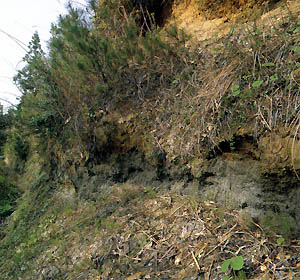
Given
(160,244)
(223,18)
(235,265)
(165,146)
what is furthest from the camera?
(223,18)

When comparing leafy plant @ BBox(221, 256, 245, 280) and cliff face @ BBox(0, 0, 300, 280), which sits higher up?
cliff face @ BBox(0, 0, 300, 280)

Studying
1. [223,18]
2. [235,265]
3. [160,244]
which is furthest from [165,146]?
[223,18]

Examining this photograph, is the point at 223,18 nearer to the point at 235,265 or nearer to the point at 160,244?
the point at 160,244

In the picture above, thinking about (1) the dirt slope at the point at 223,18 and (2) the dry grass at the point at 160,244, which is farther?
(1) the dirt slope at the point at 223,18

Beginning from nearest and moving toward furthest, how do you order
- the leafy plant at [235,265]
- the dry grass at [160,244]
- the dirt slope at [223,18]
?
the leafy plant at [235,265] → the dry grass at [160,244] → the dirt slope at [223,18]

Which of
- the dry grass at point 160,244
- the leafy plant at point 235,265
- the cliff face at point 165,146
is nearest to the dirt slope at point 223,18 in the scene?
the cliff face at point 165,146

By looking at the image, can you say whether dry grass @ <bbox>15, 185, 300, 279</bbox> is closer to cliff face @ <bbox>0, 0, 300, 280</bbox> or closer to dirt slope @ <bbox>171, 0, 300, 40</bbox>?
cliff face @ <bbox>0, 0, 300, 280</bbox>

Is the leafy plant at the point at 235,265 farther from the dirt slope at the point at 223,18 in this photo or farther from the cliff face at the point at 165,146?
the dirt slope at the point at 223,18

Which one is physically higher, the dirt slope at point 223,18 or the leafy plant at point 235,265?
the dirt slope at point 223,18

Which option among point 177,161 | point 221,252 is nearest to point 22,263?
point 177,161

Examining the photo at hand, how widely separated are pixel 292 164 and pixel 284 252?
0.70 meters

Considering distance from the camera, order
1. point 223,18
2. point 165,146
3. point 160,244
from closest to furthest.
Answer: point 160,244 < point 165,146 < point 223,18

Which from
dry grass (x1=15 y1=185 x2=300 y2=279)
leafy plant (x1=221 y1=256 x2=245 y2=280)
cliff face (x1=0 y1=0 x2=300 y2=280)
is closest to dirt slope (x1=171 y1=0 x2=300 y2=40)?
cliff face (x1=0 y1=0 x2=300 y2=280)

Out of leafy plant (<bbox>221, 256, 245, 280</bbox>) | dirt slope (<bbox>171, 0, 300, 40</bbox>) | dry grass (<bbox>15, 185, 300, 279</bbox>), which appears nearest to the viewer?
leafy plant (<bbox>221, 256, 245, 280</bbox>)
